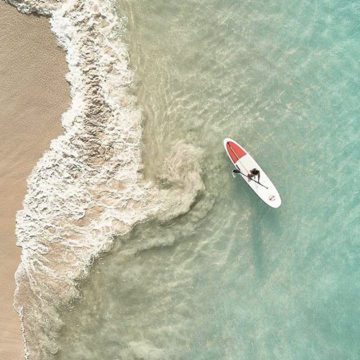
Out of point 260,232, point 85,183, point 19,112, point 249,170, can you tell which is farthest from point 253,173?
point 19,112

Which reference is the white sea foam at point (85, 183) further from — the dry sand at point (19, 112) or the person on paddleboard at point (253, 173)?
the person on paddleboard at point (253, 173)

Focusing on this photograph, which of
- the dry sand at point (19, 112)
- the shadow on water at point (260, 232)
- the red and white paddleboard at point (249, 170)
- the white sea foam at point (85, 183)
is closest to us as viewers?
the dry sand at point (19, 112)

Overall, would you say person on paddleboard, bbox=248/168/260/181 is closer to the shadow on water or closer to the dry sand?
the shadow on water

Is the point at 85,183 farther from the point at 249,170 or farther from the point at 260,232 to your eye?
the point at 260,232

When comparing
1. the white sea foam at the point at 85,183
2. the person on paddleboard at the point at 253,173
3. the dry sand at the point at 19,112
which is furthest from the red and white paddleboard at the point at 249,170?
the dry sand at the point at 19,112

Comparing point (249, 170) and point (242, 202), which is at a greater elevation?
point (249, 170)

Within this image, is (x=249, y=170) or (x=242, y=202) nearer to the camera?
(x=249, y=170)
